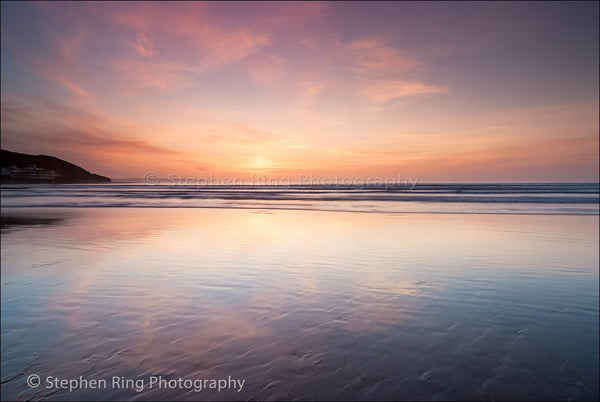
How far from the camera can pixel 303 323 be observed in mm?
4352

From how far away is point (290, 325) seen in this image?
14.1ft

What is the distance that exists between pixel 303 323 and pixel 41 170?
17902cm

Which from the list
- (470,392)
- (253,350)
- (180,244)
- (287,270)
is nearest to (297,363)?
(253,350)

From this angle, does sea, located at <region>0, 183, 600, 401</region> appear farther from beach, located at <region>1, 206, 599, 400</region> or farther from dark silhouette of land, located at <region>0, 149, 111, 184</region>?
dark silhouette of land, located at <region>0, 149, 111, 184</region>

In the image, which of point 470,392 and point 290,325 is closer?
point 470,392

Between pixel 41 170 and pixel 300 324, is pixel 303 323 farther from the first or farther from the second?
pixel 41 170

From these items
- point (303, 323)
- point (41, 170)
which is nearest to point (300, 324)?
point (303, 323)

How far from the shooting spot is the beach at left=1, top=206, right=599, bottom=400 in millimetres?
3051

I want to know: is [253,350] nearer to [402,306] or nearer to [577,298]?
[402,306]

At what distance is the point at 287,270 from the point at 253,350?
11.2ft

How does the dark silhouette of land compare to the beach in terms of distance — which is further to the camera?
the dark silhouette of land

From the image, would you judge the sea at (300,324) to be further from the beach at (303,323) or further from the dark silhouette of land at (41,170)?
the dark silhouette of land at (41,170)

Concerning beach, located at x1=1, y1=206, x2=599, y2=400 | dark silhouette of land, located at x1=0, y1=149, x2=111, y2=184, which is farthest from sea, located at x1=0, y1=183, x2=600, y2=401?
dark silhouette of land, located at x1=0, y1=149, x2=111, y2=184

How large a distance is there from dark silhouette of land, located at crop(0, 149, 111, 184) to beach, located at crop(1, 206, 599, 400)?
15521 cm
